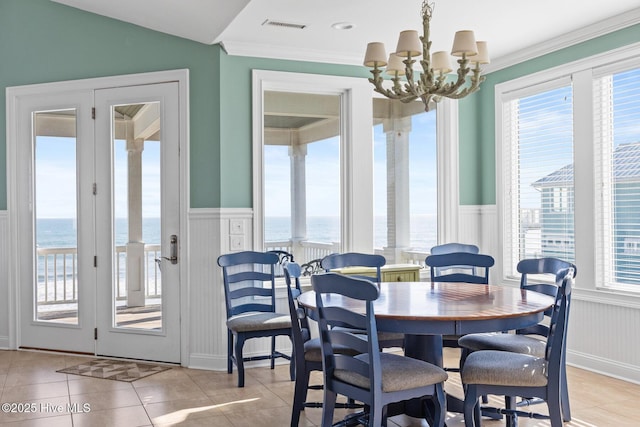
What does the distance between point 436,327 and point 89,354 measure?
11.7ft

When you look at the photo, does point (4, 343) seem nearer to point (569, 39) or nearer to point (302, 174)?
point (302, 174)

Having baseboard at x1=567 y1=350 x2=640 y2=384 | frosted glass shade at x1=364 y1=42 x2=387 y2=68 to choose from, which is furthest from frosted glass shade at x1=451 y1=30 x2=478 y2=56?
baseboard at x1=567 y1=350 x2=640 y2=384

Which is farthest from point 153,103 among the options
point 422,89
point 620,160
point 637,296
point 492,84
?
point 637,296

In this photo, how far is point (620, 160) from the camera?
14.6ft

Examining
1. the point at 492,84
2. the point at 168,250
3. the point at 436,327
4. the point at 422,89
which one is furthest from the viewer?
the point at 492,84


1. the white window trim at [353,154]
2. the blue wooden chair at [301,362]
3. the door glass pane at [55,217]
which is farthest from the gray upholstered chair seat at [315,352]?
the door glass pane at [55,217]

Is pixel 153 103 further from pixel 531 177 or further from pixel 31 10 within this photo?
pixel 531 177

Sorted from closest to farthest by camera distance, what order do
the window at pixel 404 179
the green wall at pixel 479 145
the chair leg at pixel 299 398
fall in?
the chair leg at pixel 299 398
the window at pixel 404 179
the green wall at pixel 479 145

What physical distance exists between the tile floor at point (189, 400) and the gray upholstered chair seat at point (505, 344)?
455 mm

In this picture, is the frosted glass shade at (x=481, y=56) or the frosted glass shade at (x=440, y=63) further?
the frosted glass shade at (x=440, y=63)

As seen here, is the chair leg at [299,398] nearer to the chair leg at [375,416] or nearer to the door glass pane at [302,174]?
the chair leg at [375,416]

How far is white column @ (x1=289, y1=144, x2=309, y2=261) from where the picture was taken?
203 inches

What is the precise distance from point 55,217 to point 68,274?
532 mm

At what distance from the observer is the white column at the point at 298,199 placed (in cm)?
516
